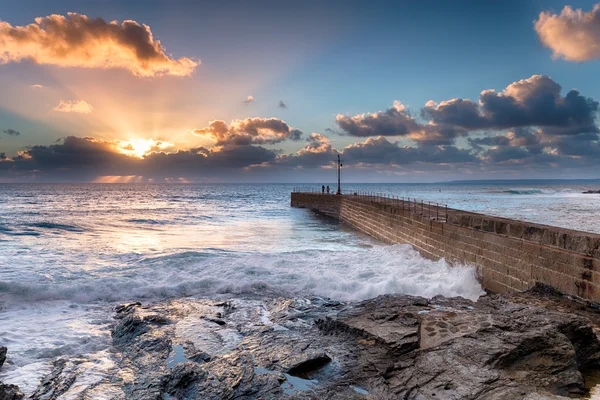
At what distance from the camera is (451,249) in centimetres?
1248

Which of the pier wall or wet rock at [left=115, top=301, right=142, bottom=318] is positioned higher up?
the pier wall

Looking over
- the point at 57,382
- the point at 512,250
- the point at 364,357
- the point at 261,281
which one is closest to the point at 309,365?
the point at 364,357

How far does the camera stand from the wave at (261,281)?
981 cm

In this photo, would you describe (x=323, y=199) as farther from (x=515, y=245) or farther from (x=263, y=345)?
(x=263, y=345)

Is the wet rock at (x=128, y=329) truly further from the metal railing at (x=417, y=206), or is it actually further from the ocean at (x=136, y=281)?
the metal railing at (x=417, y=206)

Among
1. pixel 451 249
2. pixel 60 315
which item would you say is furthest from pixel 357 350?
pixel 451 249

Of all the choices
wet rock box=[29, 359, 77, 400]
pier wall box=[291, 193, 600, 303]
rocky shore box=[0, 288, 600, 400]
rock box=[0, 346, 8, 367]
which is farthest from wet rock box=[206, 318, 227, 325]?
pier wall box=[291, 193, 600, 303]

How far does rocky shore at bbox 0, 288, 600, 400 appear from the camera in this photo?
14.7 ft

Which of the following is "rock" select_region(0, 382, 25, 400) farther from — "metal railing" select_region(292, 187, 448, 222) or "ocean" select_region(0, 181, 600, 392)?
"metal railing" select_region(292, 187, 448, 222)

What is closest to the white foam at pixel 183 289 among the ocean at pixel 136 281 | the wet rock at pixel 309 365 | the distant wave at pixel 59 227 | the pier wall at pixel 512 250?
the ocean at pixel 136 281

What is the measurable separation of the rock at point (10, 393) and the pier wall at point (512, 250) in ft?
30.0

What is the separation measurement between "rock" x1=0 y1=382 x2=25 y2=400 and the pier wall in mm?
9149

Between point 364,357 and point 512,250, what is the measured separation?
558 cm

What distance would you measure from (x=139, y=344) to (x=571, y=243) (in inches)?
347
